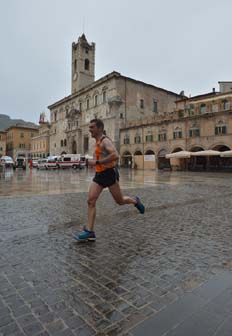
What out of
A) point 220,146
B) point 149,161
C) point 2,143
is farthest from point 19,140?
point 220,146

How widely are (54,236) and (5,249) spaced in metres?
0.86

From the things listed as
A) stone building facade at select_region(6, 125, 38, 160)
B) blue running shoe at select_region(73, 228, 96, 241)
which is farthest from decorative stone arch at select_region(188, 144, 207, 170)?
stone building facade at select_region(6, 125, 38, 160)

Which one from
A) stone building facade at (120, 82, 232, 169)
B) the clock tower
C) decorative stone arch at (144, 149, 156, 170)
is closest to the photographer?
stone building facade at (120, 82, 232, 169)

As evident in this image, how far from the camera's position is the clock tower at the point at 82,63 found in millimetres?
59719

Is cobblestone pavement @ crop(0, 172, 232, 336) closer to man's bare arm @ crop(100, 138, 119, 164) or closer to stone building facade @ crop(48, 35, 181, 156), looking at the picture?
man's bare arm @ crop(100, 138, 119, 164)

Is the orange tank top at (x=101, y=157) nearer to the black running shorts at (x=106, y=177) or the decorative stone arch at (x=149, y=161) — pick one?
the black running shorts at (x=106, y=177)

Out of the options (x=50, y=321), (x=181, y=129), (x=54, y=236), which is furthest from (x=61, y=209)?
(x=181, y=129)

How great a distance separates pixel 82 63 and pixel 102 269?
64727 mm

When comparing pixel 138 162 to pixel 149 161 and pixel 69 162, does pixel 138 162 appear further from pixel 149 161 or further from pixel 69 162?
pixel 69 162

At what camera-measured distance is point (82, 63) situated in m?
60.1

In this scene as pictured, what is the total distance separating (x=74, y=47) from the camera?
61531 millimetres

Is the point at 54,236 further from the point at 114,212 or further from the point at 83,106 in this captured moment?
the point at 83,106

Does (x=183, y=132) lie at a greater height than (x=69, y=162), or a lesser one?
greater

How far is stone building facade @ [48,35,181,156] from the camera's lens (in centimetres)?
4512
